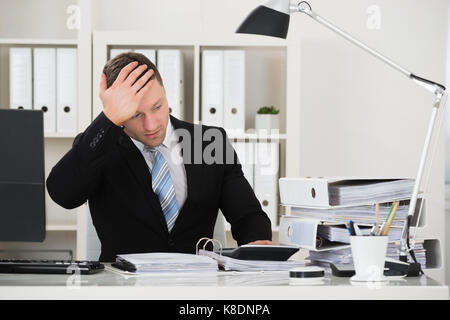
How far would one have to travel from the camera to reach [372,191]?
152 centimetres

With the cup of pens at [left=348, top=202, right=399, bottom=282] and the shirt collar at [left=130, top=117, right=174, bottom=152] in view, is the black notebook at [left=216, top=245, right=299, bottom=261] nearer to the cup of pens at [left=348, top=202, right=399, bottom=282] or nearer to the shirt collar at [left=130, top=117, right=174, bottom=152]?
the cup of pens at [left=348, top=202, right=399, bottom=282]

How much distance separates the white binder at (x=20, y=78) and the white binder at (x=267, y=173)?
3.64 feet

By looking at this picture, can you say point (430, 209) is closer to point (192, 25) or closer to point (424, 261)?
point (192, 25)

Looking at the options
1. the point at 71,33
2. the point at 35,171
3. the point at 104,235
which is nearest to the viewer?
the point at 35,171

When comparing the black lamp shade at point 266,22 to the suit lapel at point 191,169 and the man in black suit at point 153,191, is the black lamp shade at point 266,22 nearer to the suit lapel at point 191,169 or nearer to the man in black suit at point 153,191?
the man in black suit at point 153,191

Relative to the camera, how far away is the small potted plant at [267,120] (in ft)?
10.1

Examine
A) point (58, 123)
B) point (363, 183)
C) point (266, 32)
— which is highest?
point (266, 32)

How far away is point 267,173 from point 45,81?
3.71 feet

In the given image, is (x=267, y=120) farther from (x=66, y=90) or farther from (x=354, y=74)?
(x=66, y=90)

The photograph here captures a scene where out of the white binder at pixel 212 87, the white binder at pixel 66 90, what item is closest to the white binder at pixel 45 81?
the white binder at pixel 66 90

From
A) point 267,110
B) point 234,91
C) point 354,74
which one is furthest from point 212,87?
point 354,74

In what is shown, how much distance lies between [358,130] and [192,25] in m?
1.04

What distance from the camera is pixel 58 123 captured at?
3.02 meters
